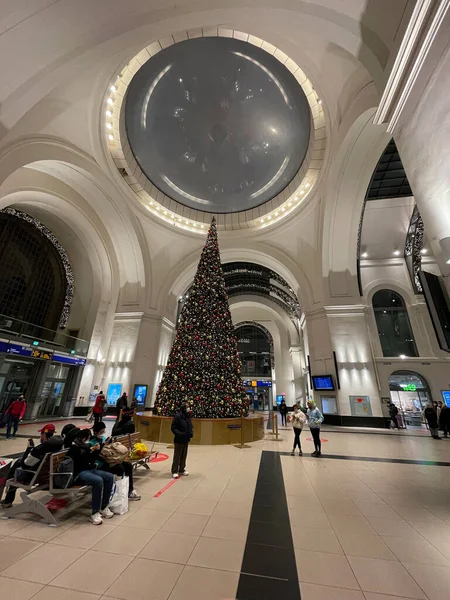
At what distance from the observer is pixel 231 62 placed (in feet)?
39.3

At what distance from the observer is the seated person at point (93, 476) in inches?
113

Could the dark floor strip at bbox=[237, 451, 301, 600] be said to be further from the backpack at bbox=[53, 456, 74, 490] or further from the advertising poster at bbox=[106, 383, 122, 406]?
the advertising poster at bbox=[106, 383, 122, 406]

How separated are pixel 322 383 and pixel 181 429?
32.9 ft

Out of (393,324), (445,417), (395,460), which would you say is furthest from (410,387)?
(395,460)

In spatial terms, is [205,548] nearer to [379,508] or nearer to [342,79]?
[379,508]

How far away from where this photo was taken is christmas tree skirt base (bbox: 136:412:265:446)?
7.13 metres

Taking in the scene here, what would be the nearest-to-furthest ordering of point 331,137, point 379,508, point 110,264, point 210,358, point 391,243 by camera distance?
point 379,508 < point 210,358 < point 331,137 < point 110,264 < point 391,243

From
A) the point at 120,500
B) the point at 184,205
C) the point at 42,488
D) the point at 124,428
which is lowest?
the point at 120,500

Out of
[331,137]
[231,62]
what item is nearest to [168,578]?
[331,137]

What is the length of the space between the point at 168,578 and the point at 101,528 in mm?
1185

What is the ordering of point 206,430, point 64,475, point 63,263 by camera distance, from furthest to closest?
point 63,263, point 206,430, point 64,475

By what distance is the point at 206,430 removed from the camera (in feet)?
23.5

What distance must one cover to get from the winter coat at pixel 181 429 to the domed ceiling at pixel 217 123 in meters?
14.0

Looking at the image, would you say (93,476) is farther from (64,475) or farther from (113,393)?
(113,393)
